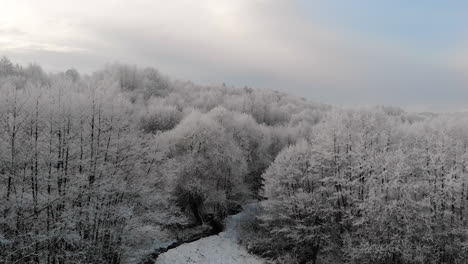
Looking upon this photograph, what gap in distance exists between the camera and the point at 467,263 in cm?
2773

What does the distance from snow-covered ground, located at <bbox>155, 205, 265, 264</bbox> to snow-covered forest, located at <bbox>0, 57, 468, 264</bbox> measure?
3.90 feet

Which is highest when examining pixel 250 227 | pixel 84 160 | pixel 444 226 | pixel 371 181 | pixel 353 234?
pixel 84 160

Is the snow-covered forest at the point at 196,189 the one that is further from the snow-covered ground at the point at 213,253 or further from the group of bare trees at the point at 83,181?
the snow-covered ground at the point at 213,253

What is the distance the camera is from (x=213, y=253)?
108ft

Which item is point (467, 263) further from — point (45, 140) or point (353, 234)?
point (45, 140)

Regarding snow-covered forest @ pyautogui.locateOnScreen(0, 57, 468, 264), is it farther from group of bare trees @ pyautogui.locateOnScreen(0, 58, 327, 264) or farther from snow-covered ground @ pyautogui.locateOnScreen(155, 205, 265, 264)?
snow-covered ground @ pyautogui.locateOnScreen(155, 205, 265, 264)

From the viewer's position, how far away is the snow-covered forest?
2223 cm

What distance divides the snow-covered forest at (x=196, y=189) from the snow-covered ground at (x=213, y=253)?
1.19m

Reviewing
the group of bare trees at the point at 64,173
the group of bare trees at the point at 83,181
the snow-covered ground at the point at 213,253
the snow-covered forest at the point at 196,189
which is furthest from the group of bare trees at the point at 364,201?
the group of bare trees at the point at 64,173

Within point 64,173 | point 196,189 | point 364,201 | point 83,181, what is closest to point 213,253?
point 196,189

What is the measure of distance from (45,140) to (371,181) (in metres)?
25.0

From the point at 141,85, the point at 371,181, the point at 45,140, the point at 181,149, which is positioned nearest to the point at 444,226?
the point at 371,181

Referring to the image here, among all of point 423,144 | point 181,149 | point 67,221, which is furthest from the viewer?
point 181,149

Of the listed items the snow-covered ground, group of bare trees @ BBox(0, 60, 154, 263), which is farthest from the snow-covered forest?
the snow-covered ground
